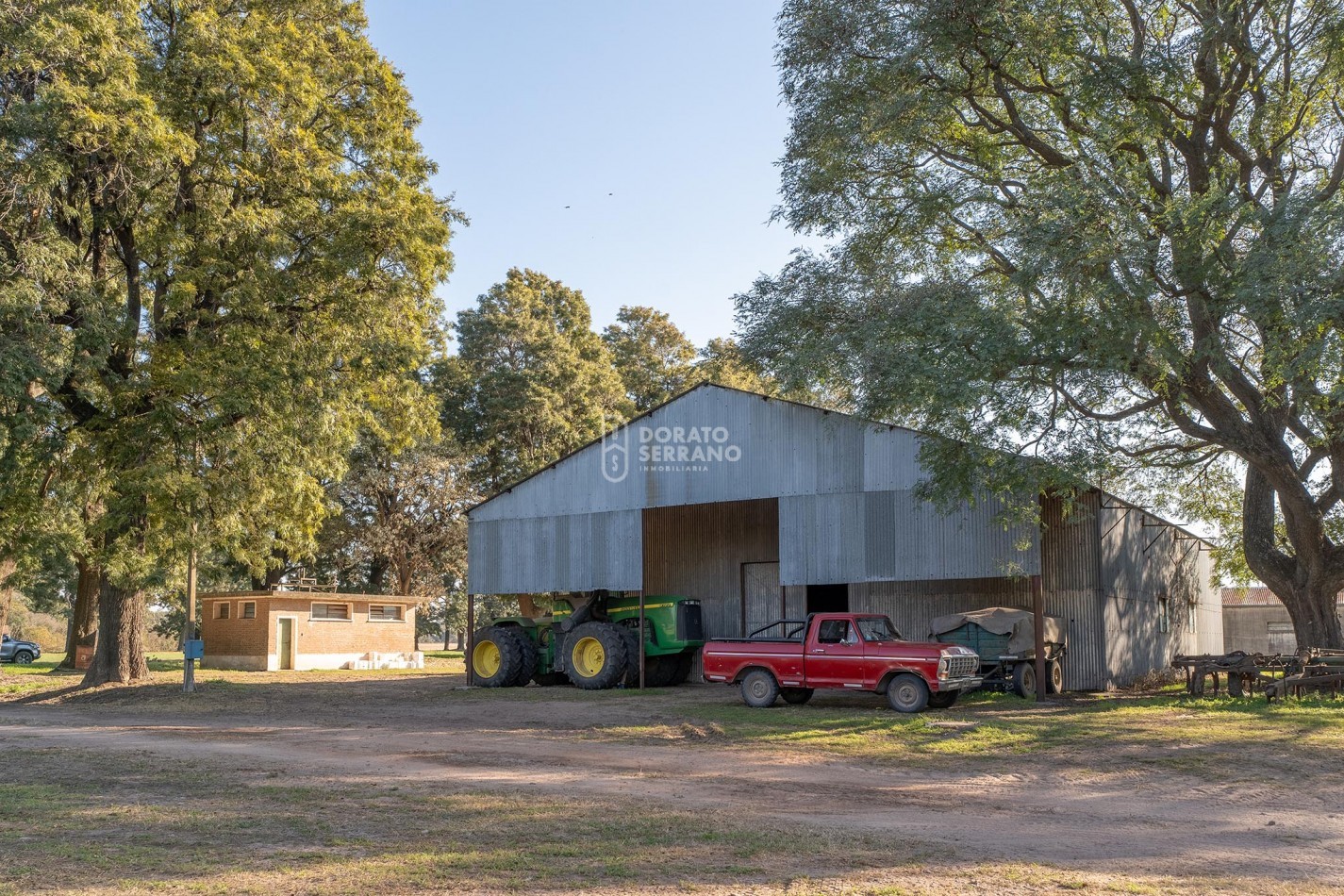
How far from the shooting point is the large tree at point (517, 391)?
44562 mm

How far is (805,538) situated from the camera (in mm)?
22938

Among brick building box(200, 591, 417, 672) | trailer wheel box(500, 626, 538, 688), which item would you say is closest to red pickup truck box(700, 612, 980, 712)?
trailer wheel box(500, 626, 538, 688)

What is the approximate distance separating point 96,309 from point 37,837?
15256mm

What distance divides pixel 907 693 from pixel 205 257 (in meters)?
16.2

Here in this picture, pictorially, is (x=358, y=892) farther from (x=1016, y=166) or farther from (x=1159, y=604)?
(x=1159, y=604)

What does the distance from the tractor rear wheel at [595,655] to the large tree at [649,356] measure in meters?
26.2

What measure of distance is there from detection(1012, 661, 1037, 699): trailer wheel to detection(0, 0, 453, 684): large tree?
14.1m

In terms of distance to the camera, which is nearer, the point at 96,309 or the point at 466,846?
the point at 466,846

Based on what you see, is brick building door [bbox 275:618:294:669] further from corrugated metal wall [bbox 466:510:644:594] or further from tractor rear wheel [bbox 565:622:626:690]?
tractor rear wheel [bbox 565:622:626:690]

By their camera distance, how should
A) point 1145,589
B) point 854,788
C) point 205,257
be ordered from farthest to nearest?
point 1145,589 → point 205,257 → point 854,788

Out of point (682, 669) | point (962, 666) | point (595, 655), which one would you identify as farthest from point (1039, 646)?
point (595, 655)

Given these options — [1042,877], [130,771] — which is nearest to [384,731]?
[130,771]

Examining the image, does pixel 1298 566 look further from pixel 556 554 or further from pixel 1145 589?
pixel 556 554

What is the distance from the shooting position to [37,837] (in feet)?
26.8
